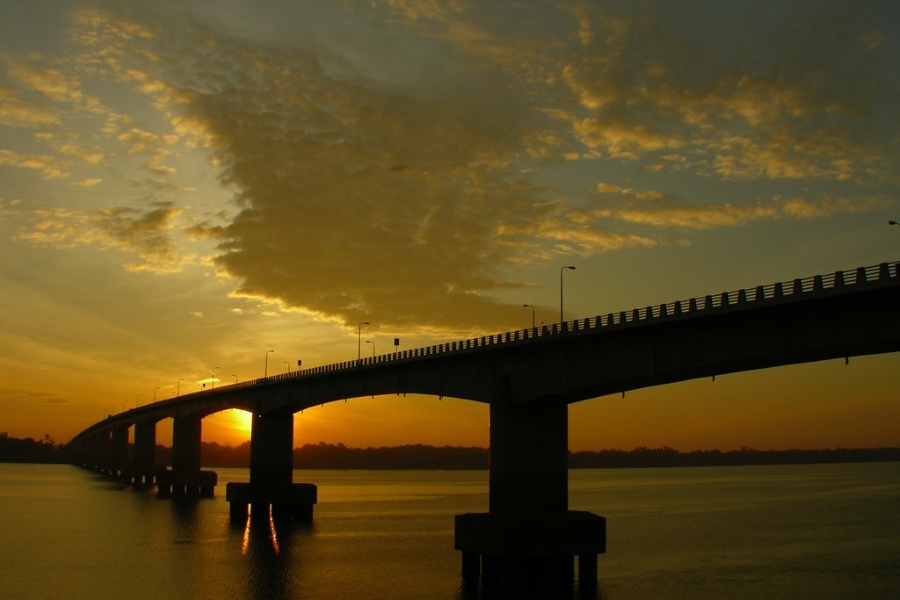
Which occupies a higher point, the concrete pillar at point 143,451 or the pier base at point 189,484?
the concrete pillar at point 143,451

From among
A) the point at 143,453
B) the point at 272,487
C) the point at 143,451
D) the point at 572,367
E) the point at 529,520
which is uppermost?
the point at 572,367

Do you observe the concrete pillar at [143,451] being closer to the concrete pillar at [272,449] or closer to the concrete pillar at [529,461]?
the concrete pillar at [272,449]

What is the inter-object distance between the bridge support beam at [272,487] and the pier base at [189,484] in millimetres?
42879

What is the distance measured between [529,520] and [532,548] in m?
1.63

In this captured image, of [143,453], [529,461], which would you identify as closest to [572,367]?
[529,461]

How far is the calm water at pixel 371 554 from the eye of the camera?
55.1m

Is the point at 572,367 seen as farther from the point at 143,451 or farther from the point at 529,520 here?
the point at 143,451

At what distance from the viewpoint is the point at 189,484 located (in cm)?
14075

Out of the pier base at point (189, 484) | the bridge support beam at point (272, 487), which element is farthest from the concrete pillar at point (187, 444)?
the bridge support beam at point (272, 487)

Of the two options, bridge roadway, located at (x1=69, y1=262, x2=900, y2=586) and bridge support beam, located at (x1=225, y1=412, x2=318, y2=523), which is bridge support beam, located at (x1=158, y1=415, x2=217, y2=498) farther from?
bridge roadway, located at (x1=69, y1=262, x2=900, y2=586)

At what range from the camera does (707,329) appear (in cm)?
4688

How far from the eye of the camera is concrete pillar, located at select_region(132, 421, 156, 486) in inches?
6929

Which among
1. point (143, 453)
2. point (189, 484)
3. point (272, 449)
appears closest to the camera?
point (272, 449)

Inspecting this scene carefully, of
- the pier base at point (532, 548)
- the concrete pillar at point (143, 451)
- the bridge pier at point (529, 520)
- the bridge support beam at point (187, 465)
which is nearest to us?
the pier base at point (532, 548)
